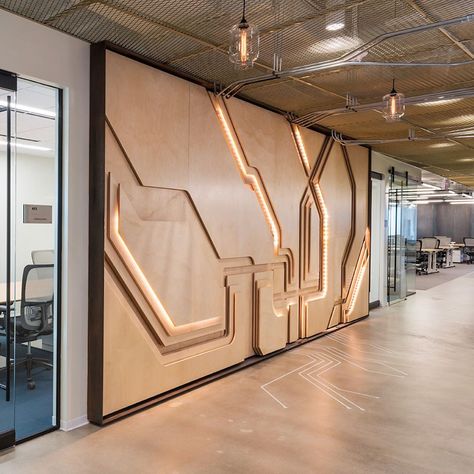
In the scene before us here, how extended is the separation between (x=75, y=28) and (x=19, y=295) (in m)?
2.59

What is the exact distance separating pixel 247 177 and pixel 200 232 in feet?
3.32

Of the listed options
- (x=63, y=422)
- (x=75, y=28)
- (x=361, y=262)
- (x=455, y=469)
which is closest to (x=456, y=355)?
(x=361, y=262)

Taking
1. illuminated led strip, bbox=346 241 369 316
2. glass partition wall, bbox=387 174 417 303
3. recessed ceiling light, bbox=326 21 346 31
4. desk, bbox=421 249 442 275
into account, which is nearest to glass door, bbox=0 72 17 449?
recessed ceiling light, bbox=326 21 346 31

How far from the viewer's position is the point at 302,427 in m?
3.84

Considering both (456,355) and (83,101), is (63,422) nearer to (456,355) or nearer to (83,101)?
(83,101)

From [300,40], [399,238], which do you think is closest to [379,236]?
[399,238]

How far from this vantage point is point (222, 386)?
4.78m

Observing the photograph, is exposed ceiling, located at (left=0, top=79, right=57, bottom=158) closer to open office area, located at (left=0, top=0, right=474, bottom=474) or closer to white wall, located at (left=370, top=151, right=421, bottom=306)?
open office area, located at (left=0, top=0, right=474, bottom=474)

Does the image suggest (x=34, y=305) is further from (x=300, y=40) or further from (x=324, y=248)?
(x=324, y=248)

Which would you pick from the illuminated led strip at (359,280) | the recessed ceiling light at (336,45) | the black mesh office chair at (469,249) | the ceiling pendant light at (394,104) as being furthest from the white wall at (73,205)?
the black mesh office chair at (469,249)

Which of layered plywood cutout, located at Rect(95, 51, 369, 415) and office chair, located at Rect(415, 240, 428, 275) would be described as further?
office chair, located at Rect(415, 240, 428, 275)

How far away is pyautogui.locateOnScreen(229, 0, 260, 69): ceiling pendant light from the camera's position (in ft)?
8.65

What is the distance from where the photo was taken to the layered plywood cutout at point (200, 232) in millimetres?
3990

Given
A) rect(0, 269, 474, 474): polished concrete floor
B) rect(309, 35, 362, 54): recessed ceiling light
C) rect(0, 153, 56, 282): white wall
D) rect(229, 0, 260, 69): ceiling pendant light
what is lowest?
rect(0, 269, 474, 474): polished concrete floor
